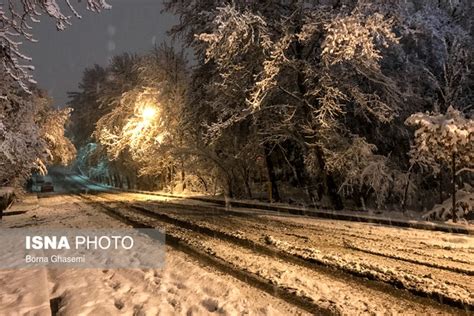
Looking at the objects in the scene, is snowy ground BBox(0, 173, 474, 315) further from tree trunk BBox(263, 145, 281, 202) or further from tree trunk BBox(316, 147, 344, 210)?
tree trunk BBox(263, 145, 281, 202)

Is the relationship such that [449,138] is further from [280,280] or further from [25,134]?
[25,134]

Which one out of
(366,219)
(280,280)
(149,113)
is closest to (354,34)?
(366,219)

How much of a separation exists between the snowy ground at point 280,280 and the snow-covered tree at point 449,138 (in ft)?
9.63

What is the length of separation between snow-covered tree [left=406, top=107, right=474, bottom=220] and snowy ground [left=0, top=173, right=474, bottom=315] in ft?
9.63

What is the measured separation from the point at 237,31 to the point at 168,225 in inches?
294

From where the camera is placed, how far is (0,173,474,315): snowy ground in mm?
5660

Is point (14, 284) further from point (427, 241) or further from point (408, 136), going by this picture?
point (408, 136)

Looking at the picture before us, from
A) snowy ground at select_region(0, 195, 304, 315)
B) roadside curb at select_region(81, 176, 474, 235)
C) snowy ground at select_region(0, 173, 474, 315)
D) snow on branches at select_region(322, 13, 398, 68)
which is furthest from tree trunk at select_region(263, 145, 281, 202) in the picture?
snowy ground at select_region(0, 195, 304, 315)

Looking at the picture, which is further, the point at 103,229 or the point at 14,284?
the point at 103,229

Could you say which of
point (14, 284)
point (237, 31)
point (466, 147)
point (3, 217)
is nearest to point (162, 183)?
point (3, 217)

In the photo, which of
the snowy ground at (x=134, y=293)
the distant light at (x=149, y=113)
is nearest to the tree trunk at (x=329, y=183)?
the snowy ground at (x=134, y=293)

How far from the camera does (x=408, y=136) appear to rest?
17.5 meters

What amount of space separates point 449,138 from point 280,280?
8.06 meters

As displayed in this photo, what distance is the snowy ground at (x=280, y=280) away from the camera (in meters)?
5.66
